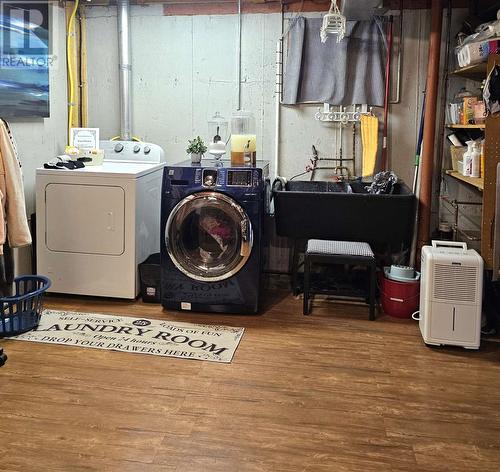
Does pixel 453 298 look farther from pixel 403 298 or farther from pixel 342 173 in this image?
pixel 342 173

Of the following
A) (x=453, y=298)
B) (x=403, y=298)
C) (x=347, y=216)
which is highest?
(x=347, y=216)

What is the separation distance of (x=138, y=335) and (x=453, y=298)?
1862mm

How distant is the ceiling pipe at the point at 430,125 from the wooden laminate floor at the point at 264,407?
1.04m

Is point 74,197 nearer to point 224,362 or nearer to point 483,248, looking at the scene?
point 224,362

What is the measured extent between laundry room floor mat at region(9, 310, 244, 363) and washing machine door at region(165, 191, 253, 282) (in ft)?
1.35

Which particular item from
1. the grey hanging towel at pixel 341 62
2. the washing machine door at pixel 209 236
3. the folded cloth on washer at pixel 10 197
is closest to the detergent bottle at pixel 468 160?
the grey hanging towel at pixel 341 62

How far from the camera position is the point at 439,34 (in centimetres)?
426

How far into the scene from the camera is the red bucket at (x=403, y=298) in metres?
4.03

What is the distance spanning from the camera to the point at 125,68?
15.7ft

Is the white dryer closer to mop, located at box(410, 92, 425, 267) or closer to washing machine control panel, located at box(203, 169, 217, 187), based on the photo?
washing machine control panel, located at box(203, 169, 217, 187)

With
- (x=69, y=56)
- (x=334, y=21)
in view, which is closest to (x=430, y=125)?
(x=334, y=21)

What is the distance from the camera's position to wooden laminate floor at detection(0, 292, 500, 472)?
230 cm

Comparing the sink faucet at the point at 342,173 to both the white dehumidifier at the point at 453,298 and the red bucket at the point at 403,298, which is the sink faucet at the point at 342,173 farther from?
the white dehumidifier at the point at 453,298

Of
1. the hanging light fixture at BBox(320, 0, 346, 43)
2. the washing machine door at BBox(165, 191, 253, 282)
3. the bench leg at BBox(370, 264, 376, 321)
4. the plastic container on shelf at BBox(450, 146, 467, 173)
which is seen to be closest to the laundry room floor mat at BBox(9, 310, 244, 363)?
the washing machine door at BBox(165, 191, 253, 282)
